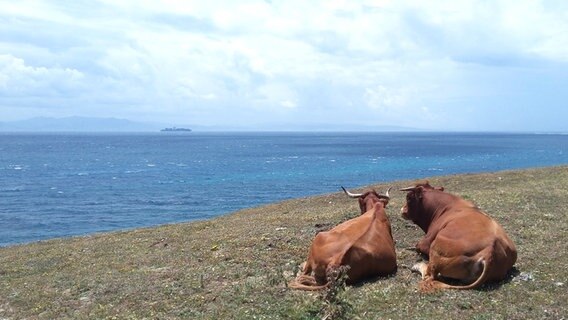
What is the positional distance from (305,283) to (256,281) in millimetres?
1071

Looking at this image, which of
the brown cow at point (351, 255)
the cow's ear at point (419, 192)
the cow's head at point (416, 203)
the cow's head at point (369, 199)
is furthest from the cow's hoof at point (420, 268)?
the cow's head at point (369, 199)

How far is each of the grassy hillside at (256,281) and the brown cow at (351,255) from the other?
0.28m

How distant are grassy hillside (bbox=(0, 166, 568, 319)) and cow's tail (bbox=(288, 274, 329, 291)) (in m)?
0.18

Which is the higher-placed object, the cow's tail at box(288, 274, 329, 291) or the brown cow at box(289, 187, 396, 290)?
the brown cow at box(289, 187, 396, 290)

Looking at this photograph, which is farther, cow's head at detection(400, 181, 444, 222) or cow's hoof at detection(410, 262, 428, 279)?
cow's head at detection(400, 181, 444, 222)

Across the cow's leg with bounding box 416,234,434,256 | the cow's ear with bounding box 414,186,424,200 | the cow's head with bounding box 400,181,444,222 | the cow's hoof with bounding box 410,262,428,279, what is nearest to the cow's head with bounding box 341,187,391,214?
the cow's head with bounding box 400,181,444,222

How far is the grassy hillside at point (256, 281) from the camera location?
9.23m

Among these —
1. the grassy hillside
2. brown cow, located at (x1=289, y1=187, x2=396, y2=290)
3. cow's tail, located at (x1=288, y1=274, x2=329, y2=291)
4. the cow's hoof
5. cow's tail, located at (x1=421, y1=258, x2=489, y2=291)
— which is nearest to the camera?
the grassy hillside

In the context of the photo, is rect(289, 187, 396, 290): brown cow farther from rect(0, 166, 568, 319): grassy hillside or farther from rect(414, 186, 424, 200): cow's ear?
rect(414, 186, 424, 200): cow's ear

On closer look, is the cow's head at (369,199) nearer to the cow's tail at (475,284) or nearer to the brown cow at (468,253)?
the brown cow at (468,253)

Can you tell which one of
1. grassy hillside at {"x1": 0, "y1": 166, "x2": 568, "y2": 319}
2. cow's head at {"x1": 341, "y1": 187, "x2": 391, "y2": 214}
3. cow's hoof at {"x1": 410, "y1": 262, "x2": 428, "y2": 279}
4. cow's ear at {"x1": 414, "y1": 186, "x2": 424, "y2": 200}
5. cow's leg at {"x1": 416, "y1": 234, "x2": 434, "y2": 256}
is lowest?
grassy hillside at {"x1": 0, "y1": 166, "x2": 568, "y2": 319}

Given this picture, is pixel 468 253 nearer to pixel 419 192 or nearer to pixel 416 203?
pixel 416 203

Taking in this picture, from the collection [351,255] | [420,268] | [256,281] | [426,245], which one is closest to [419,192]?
[426,245]

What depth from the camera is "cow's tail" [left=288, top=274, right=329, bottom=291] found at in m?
10.3
